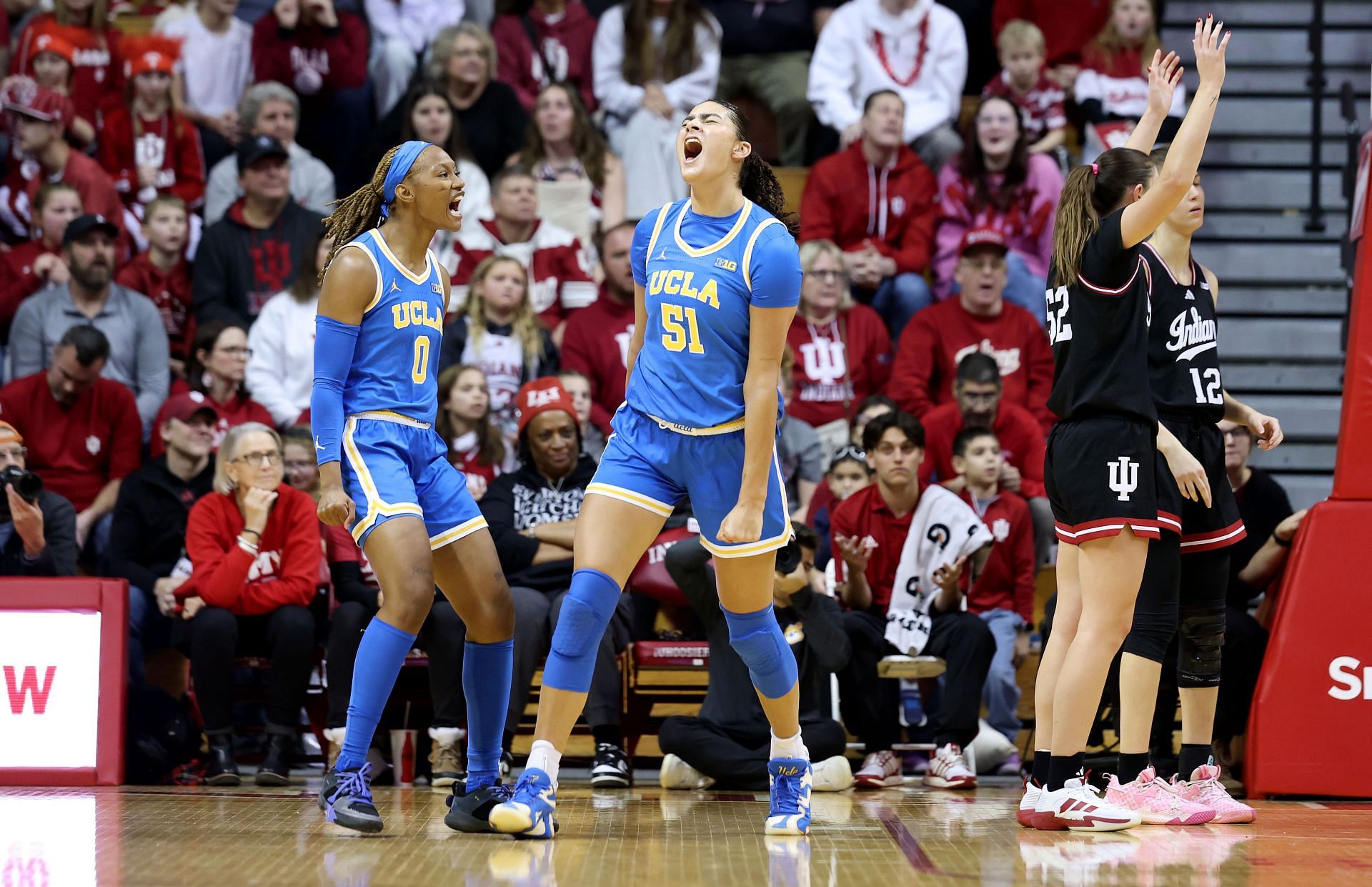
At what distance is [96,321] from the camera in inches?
352

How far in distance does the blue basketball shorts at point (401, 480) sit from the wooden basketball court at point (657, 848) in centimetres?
98

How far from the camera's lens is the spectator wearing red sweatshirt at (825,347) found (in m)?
9.14

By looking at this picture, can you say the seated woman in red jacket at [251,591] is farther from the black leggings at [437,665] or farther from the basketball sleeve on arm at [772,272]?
the basketball sleeve on arm at [772,272]

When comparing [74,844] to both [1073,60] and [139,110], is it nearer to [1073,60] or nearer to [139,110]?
[139,110]

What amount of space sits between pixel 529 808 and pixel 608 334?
15.3ft

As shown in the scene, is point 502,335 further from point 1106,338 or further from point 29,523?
point 1106,338

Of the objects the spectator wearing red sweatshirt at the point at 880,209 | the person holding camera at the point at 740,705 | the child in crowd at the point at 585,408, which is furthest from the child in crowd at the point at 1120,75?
the person holding camera at the point at 740,705

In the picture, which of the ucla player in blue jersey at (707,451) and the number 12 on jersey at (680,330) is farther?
the number 12 on jersey at (680,330)

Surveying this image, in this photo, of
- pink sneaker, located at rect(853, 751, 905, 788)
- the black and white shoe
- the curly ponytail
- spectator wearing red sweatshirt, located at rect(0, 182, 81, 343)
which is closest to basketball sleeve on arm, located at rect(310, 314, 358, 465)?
the curly ponytail

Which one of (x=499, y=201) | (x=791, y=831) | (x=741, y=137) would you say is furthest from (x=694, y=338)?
(x=499, y=201)

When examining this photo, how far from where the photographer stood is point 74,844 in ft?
15.5

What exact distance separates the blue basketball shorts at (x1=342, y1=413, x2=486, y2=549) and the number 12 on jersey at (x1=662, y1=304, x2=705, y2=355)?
0.90 meters

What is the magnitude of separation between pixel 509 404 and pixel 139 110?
341 cm

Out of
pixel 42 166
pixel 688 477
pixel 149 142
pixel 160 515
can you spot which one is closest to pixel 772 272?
pixel 688 477
